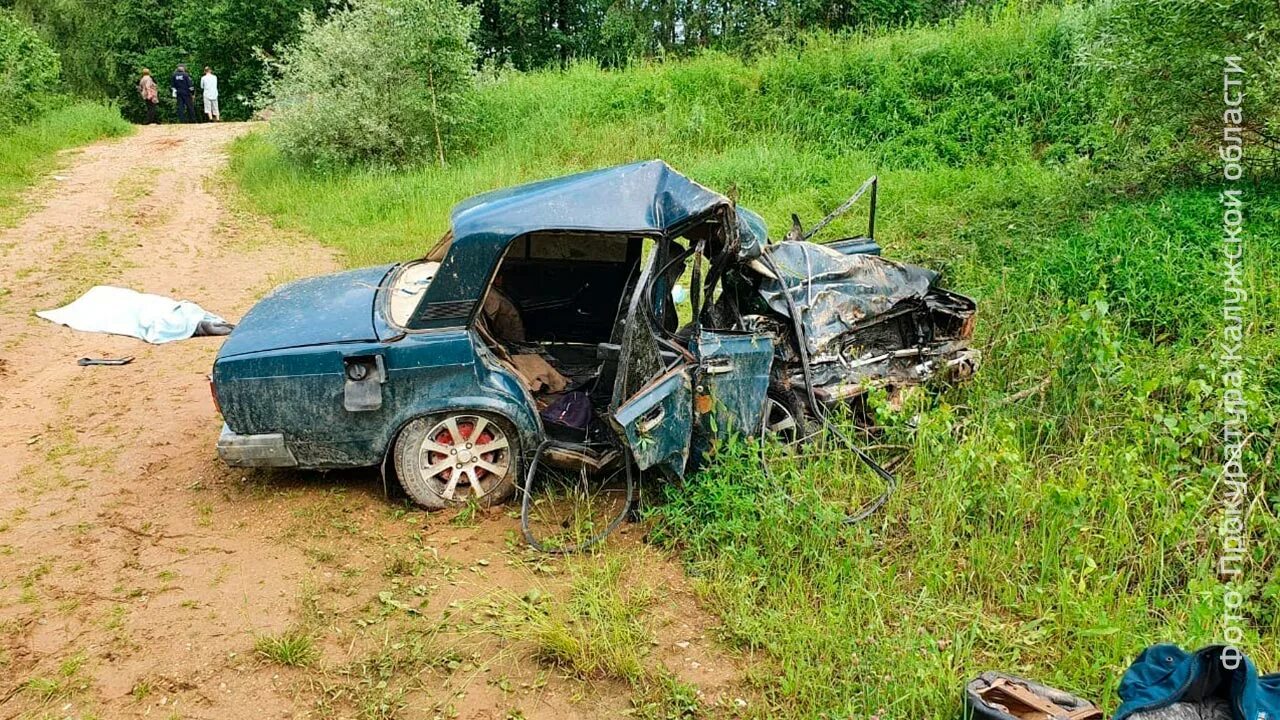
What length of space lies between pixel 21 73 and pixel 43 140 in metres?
1.73

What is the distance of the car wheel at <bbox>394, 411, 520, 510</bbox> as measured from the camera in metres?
5.02

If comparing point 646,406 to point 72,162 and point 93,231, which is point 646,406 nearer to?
point 93,231

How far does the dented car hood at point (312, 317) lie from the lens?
16.1 ft

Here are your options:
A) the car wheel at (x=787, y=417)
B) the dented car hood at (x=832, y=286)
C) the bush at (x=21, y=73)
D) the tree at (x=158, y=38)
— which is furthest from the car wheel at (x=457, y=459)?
the tree at (x=158, y=38)

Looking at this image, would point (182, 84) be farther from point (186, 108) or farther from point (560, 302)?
point (560, 302)

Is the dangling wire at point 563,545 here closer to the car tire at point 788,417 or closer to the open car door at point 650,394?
the open car door at point 650,394

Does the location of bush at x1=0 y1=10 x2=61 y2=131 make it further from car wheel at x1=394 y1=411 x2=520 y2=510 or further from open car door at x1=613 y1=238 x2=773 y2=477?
open car door at x1=613 y1=238 x2=773 y2=477

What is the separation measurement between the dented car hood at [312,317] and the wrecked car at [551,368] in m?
0.02

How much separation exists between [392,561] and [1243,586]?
425cm

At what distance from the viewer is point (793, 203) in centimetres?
1059

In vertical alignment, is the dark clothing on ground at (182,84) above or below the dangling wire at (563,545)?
above

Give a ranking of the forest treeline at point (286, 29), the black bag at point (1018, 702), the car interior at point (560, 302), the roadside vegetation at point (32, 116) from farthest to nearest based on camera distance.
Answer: the forest treeline at point (286, 29)
the roadside vegetation at point (32, 116)
the car interior at point (560, 302)
the black bag at point (1018, 702)

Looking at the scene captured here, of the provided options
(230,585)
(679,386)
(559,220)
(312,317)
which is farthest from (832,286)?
(230,585)

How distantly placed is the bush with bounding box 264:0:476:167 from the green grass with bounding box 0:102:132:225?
403 centimetres
